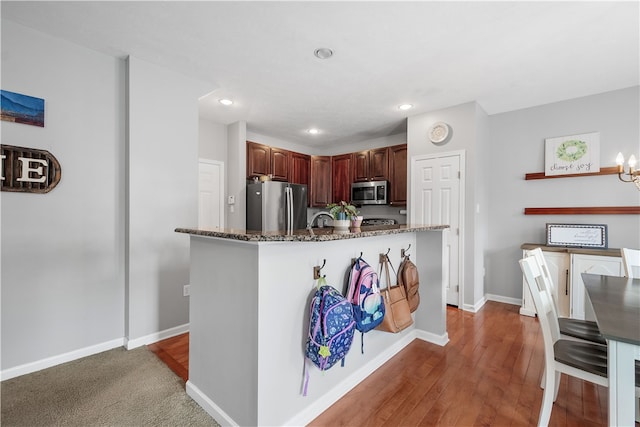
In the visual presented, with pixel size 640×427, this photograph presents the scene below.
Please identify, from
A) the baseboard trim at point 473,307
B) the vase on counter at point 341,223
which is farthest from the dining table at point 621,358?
the baseboard trim at point 473,307

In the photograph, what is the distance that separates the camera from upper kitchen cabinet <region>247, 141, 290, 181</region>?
438 centimetres

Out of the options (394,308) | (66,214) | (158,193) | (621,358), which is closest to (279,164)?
(158,193)

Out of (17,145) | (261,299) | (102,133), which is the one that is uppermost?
(102,133)

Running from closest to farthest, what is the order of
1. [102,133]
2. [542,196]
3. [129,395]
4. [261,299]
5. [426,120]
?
[261,299] → [129,395] → [102,133] → [542,196] → [426,120]

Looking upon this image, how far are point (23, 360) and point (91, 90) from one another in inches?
84.2

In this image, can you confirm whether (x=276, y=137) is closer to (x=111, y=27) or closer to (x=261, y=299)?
(x=111, y=27)

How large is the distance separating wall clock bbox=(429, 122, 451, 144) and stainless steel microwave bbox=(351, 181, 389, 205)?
110 centimetres

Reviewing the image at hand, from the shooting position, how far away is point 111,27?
204 centimetres

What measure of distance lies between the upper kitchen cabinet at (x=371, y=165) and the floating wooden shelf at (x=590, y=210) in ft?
6.65

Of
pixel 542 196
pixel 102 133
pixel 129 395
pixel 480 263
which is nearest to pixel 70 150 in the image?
pixel 102 133

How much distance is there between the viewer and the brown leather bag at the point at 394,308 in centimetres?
189

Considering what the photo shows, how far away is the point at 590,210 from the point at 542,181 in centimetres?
57

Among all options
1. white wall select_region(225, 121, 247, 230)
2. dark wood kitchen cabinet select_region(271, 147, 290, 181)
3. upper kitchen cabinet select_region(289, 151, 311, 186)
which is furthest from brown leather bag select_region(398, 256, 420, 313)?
upper kitchen cabinet select_region(289, 151, 311, 186)

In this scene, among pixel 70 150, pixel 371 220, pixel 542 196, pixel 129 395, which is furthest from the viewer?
pixel 371 220
